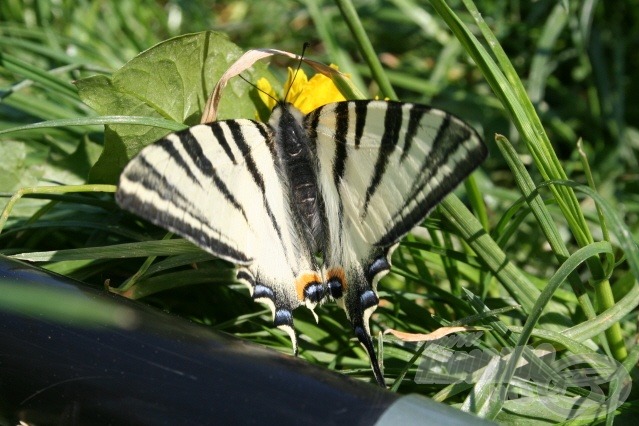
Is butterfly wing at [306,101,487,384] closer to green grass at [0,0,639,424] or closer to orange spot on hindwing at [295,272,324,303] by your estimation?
orange spot on hindwing at [295,272,324,303]

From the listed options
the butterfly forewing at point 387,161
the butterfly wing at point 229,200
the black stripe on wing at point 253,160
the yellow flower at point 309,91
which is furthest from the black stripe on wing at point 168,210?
the yellow flower at point 309,91

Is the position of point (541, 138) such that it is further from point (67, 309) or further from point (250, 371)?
point (67, 309)

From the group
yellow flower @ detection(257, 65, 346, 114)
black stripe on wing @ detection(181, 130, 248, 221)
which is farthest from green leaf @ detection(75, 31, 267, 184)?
black stripe on wing @ detection(181, 130, 248, 221)

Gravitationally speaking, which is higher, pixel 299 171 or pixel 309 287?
pixel 299 171

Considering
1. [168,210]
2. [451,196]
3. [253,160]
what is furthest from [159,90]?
[451,196]

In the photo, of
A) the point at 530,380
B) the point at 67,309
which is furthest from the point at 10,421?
the point at 530,380

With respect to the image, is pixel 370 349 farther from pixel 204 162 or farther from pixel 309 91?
pixel 309 91

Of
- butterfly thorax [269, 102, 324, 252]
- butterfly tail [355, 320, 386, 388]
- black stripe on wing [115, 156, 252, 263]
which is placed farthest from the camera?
butterfly thorax [269, 102, 324, 252]
